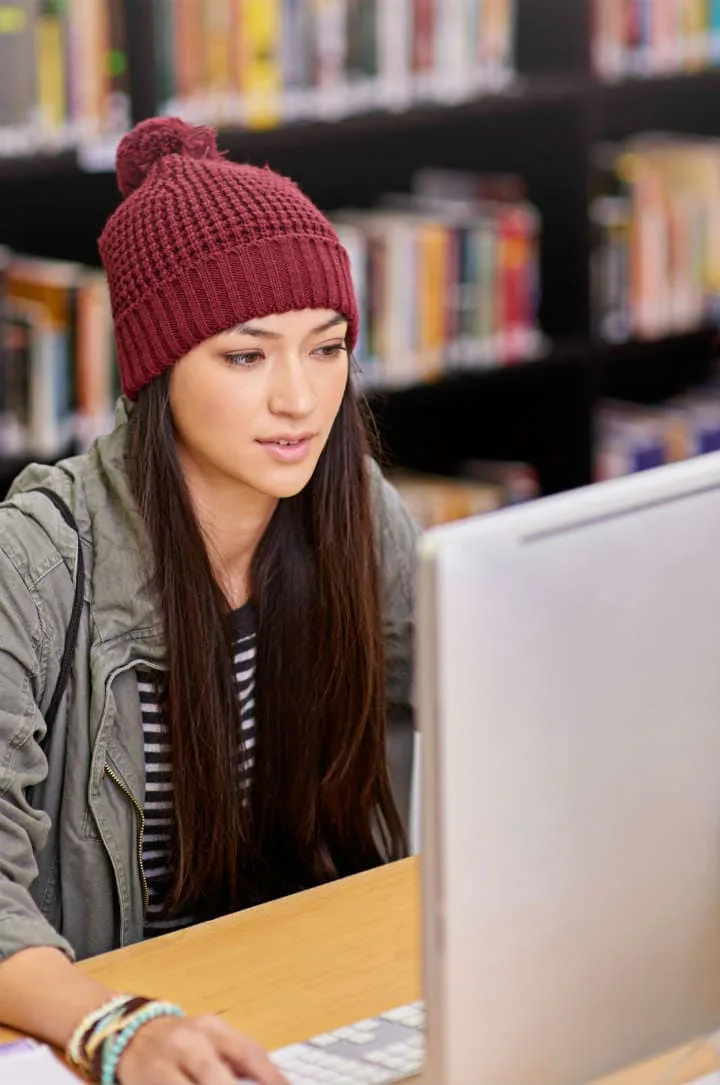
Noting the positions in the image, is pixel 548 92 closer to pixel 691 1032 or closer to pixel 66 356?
pixel 66 356

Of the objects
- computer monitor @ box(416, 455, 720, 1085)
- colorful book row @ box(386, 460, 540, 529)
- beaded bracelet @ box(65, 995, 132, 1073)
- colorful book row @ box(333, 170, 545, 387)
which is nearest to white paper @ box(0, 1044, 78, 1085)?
beaded bracelet @ box(65, 995, 132, 1073)

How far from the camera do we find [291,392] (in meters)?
1.52

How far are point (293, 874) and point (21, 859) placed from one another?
368mm

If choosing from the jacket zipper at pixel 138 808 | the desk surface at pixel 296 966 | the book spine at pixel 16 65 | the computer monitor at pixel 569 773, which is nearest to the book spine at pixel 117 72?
the book spine at pixel 16 65

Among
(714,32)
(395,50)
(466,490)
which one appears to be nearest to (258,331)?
(395,50)

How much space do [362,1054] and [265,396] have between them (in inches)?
22.5

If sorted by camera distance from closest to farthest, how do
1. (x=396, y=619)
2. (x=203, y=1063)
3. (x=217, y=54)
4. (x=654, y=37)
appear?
(x=203, y=1063) < (x=396, y=619) < (x=217, y=54) < (x=654, y=37)

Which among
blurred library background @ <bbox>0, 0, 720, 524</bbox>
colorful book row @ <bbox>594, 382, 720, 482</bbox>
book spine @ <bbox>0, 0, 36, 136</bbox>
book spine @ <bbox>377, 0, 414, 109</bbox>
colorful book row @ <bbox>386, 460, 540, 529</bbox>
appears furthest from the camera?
colorful book row @ <bbox>594, 382, 720, 482</bbox>

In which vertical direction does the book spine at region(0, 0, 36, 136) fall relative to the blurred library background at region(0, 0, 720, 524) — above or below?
above

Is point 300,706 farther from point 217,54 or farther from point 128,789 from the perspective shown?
point 217,54

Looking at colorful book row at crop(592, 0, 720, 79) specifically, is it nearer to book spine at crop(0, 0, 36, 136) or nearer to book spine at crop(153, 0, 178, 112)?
book spine at crop(153, 0, 178, 112)

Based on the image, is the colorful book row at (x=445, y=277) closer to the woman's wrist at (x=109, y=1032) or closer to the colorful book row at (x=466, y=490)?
the colorful book row at (x=466, y=490)

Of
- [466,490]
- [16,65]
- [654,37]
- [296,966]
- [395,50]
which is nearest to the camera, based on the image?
[296,966]

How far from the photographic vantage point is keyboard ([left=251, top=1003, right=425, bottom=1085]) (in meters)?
1.19
